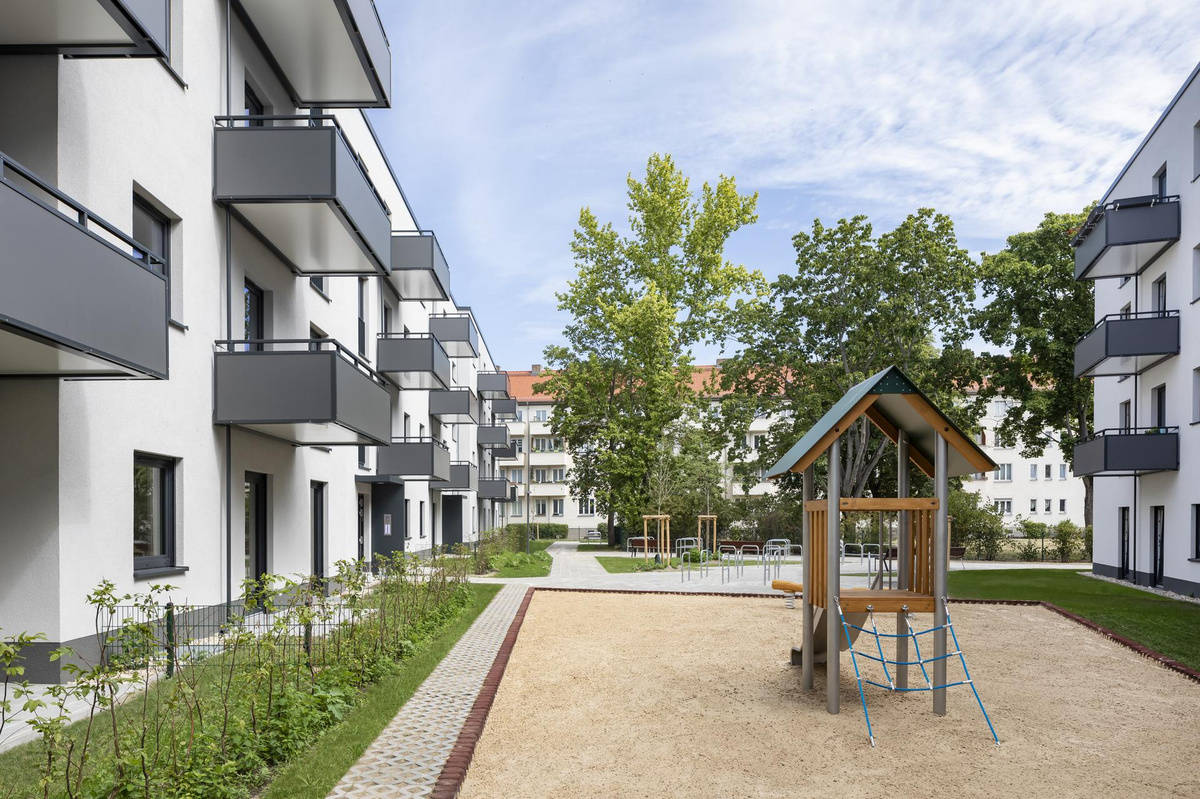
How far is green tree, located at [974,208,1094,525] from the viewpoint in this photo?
35062 millimetres

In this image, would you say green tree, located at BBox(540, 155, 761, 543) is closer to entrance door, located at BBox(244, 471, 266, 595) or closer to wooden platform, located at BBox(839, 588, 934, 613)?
entrance door, located at BBox(244, 471, 266, 595)

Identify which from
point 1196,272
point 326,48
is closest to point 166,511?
point 326,48

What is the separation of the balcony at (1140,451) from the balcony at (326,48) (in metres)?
19.5

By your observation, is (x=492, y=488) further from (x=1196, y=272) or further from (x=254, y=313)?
(x=1196, y=272)

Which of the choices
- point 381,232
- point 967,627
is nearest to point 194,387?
point 381,232

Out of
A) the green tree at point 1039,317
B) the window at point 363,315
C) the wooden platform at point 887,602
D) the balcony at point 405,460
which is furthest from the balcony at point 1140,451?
the window at point 363,315

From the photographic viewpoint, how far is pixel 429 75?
15.5 m

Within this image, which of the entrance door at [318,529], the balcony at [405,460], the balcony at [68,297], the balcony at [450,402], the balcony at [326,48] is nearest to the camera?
the balcony at [68,297]

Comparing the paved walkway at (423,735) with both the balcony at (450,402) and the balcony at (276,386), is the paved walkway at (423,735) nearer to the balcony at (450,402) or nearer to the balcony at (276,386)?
the balcony at (276,386)

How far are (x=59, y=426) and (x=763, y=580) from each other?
18591 mm

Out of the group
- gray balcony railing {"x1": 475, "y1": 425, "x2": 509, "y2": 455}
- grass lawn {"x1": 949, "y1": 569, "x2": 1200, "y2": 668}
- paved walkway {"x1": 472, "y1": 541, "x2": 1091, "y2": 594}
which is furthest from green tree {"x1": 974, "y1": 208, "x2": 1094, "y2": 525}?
gray balcony railing {"x1": 475, "y1": 425, "x2": 509, "y2": 455}

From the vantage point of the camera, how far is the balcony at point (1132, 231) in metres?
22.4

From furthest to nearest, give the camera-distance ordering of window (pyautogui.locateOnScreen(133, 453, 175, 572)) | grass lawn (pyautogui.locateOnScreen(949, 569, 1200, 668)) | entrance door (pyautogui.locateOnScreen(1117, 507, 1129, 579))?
entrance door (pyautogui.locateOnScreen(1117, 507, 1129, 579)) → grass lawn (pyautogui.locateOnScreen(949, 569, 1200, 668)) → window (pyautogui.locateOnScreen(133, 453, 175, 572))

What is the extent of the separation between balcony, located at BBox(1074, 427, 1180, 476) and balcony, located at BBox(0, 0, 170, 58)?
23111mm
